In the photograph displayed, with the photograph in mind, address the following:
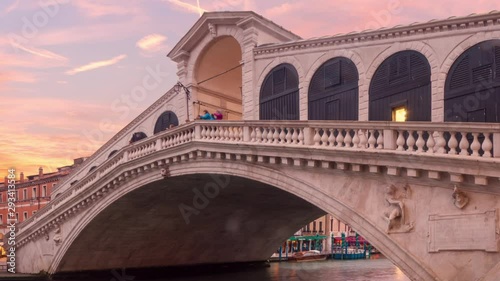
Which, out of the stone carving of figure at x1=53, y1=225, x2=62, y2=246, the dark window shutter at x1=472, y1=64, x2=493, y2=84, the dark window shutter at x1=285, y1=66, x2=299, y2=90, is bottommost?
the stone carving of figure at x1=53, y1=225, x2=62, y2=246

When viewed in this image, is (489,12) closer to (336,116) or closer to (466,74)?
(466,74)

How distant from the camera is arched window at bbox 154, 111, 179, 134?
21.3 m

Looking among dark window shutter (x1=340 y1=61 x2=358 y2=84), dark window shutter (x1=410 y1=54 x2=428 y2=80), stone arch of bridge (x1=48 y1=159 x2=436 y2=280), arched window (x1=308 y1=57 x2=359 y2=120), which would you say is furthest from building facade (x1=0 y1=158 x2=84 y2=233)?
dark window shutter (x1=410 y1=54 x2=428 y2=80)

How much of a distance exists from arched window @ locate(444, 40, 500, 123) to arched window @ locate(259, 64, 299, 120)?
4.92m

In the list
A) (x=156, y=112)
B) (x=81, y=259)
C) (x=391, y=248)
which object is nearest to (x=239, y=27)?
(x=156, y=112)

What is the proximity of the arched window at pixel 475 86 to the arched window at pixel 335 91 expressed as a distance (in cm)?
266

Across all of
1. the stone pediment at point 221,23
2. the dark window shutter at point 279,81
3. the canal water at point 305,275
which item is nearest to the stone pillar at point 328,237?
the canal water at point 305,275

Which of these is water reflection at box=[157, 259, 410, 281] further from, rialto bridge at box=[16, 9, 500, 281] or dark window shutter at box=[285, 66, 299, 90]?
dark window shutter at box=[285, 66, 299, 90]

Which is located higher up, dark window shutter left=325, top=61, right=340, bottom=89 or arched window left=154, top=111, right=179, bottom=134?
dark window shutter left=325, top=61, right=340, bottom=89

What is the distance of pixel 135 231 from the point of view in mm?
24453

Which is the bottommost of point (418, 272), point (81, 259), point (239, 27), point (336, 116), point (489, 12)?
point (81, 259)

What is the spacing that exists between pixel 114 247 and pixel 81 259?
4.90ft

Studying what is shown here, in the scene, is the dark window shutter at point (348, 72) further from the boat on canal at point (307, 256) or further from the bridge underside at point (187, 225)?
the boat on canal at point (307, 256)

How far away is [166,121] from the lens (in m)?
21.8
